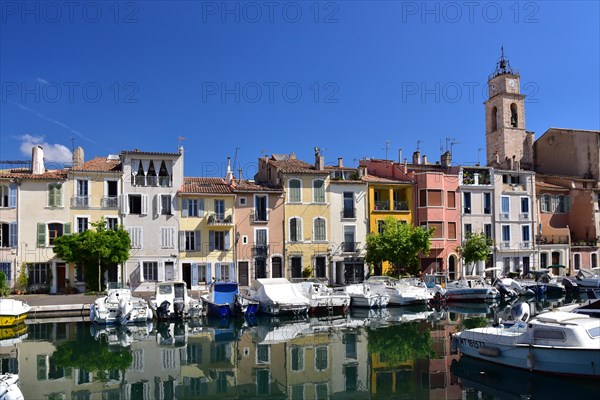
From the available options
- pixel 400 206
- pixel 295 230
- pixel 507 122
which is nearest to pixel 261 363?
pixel 295 230

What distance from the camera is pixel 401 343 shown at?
2650cm

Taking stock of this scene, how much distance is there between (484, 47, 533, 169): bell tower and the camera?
64.6 m

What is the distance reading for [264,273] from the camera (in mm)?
44625

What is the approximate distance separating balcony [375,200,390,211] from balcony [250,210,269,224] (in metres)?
9.64

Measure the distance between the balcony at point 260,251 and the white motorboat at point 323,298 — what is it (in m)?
7.97

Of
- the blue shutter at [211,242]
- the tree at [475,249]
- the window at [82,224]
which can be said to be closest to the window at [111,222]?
the window at [82,224]

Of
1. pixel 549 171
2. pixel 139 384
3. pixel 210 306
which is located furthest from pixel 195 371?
pixel 549 171

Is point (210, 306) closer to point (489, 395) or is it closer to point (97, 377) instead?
point (97, 377)

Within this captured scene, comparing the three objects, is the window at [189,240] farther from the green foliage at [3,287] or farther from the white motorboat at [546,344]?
the white motorboat at [546,344]

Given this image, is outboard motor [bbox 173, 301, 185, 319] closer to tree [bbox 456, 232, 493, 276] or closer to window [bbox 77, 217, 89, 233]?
window [bbox 77, 217, 89, 233]

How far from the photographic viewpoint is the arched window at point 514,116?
215ft

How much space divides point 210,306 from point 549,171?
1769 inches

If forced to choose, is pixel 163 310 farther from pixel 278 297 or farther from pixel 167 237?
pixel 167 237

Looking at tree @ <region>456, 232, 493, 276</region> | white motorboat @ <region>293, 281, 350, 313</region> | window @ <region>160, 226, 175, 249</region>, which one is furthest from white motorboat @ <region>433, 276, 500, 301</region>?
window @ <region>160, 226, 175, 249</region>
